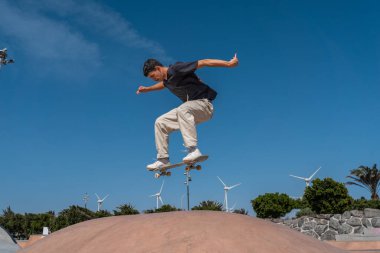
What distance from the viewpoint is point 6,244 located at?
11727 millimetres

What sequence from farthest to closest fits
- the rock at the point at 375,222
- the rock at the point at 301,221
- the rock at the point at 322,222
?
the rock at the point at 301,221, the rock at the point at 322,222, the rock at the point at 375,222

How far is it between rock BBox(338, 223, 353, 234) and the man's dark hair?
2726cm

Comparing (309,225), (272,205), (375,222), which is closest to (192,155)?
(375,222)

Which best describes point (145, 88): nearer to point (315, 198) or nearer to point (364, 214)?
point (364, 214)

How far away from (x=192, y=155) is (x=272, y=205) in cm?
5062

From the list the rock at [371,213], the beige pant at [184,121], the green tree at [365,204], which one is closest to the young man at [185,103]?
the beige pant at [184,121]

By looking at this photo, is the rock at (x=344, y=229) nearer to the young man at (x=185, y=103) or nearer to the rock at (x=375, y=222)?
the rock at (x=375, y=222)

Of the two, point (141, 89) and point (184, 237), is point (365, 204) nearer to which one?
point (141, 89)

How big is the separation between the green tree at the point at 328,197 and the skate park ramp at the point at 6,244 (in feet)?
102

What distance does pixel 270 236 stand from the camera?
10.8 feet

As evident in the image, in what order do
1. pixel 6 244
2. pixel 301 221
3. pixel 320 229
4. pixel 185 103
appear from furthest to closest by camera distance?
1. pixel 301 221
2. pixel 320 229
3. pixel 6 244
4. pixel 185 103

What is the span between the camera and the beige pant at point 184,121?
676 centimetres

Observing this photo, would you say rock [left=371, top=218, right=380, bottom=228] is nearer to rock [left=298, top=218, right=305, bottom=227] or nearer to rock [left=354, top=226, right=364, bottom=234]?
rock [left=354, top=226, right=364, bottom=234]

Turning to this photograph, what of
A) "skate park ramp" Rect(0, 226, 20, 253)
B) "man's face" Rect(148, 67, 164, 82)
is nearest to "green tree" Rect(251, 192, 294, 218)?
"skate park ramp" Rect(0, 226, 20, 253)
